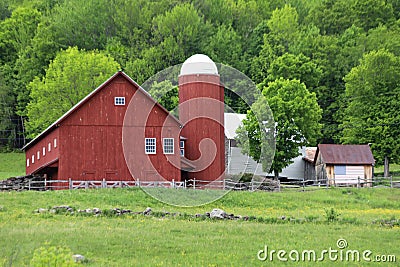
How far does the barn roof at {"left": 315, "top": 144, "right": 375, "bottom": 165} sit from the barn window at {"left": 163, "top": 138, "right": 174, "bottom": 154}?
17567 mm

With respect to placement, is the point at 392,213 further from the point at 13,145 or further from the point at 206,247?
the point at 13,145

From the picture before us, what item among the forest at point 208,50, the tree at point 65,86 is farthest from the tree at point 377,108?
the tree at point 65,86

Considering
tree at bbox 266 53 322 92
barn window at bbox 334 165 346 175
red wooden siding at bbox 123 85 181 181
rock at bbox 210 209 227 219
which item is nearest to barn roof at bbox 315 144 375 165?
barn window at bbox 334 165 346 175

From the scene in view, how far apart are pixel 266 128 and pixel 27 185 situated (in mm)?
21543

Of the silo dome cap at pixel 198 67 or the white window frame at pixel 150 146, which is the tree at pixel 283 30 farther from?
the white window frame at pixel 150 146

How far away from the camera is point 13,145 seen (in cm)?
8575

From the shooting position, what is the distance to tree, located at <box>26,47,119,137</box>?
6600 cm

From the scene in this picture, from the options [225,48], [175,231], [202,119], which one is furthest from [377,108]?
[175,231]

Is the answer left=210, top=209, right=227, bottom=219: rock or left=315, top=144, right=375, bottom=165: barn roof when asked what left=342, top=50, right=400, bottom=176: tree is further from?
left=210, top=209, right=227, bottom=219: rock

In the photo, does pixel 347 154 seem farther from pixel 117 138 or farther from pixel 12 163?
pixel 12 163

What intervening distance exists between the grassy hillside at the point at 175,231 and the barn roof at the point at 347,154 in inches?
794

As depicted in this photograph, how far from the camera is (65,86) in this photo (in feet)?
218

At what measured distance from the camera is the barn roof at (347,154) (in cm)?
5963

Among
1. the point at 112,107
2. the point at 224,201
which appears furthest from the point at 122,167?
the point at 224,201
